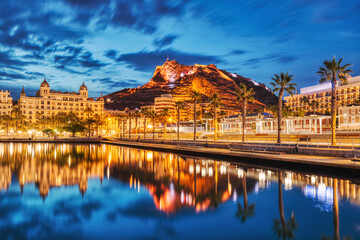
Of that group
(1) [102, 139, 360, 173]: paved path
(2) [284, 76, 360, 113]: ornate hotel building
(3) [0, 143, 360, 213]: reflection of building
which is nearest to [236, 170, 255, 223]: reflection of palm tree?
(3) [0, 143, 360, 213]: reflection of building

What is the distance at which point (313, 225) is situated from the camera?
1672 centimetres

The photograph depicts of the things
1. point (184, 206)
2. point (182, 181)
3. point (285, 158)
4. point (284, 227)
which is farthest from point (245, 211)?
point (285, 158)

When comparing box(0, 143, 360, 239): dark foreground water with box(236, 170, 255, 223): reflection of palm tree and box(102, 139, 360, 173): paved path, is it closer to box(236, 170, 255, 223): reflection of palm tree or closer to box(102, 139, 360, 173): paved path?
box(236, 170, 255, 223): reflection of palm tree

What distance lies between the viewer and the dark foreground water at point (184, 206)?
54.2 feet

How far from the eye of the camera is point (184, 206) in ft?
69.1

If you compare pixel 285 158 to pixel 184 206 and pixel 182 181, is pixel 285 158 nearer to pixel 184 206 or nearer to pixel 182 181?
pixel 182 181

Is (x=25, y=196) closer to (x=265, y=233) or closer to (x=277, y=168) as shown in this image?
(x=265, y=233)

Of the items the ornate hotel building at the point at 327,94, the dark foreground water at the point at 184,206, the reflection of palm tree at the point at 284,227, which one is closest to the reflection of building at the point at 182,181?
the dark foreground water at the point at 184,206

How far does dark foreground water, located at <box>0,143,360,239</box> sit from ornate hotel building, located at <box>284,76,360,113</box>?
111m

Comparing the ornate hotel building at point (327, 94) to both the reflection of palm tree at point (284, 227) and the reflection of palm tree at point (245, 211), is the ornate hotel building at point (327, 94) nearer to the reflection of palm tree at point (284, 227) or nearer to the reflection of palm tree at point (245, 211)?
the reflection of palm tree at point (245, 211)

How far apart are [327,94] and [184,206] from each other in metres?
138

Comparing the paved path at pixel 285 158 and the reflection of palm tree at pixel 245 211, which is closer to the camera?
the reflection of palm tree at pixel 245 211

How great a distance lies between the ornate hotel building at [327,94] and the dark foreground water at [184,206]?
110994 millimetres

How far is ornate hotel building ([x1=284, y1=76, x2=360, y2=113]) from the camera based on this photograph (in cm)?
12656
